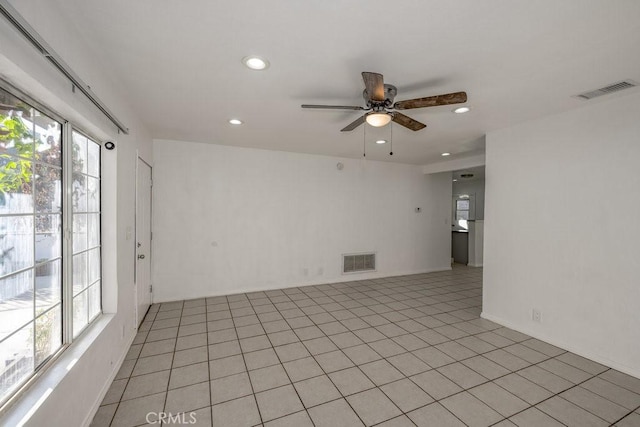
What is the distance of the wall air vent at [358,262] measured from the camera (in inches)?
216

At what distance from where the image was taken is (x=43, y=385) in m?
1.38

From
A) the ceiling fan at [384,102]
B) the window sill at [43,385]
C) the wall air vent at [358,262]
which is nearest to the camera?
the window sill at [43,385]

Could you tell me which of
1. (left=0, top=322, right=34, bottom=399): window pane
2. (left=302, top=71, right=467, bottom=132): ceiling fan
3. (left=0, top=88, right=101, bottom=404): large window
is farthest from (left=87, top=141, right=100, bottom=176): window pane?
(left=302, top=71, right=467, bottom=132): ceiling fan

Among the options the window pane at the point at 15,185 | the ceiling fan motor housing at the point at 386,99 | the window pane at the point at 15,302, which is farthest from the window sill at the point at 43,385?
the ceiling fan motor housing at the point at 386,99

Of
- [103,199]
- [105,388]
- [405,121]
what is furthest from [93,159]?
[405,121]

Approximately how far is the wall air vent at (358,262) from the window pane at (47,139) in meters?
4.50

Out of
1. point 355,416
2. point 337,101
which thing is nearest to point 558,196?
point 337,101

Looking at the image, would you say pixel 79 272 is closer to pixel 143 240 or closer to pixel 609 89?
pixel 143 240

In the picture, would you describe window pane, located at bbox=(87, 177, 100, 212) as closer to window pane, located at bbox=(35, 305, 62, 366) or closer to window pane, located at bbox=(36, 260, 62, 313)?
window pane, located at bbox=(36, 260, 62, 313)

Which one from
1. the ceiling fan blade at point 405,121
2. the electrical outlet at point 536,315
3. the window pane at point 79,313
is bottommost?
the electrical outlet at point 536,315

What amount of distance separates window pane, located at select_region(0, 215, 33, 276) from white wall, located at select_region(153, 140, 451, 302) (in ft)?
9.25

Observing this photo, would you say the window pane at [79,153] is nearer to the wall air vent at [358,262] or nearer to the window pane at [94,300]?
the window pane at [94,300]

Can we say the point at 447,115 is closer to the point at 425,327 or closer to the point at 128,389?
the point at 425,327

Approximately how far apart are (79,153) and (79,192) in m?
0.29
